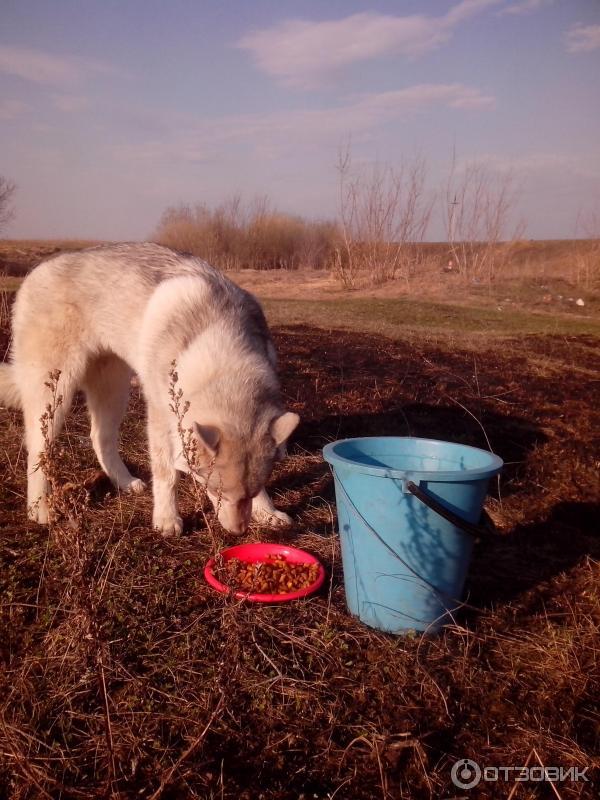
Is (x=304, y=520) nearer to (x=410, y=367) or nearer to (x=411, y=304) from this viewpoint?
(x=410, y=367)

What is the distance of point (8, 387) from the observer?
434 cm

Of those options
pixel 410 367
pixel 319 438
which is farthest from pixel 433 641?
pixel 410 367

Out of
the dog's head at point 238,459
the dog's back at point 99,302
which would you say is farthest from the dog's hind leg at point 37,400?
the dog's head at point 238,459

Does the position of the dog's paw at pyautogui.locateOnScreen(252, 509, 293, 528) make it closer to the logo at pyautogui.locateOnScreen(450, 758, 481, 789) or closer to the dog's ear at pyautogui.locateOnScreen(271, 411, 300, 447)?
the dog's ear at pyautogui.locateOnScreen(271, 411, 300, 447)

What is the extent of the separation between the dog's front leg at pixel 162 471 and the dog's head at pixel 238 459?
60 cm

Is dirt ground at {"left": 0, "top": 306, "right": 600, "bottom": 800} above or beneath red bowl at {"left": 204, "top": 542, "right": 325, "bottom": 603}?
beneath

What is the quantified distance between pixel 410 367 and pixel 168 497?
203 inches

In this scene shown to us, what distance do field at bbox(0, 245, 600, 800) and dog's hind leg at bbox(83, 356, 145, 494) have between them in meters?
0.14

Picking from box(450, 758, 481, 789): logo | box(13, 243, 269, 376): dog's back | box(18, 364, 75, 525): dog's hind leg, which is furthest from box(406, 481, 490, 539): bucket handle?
box(18, 364, 75, 525): dog's hind leg

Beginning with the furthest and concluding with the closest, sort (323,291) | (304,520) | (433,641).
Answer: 1. (323,291)
2. (304,520)
3. (433,641)

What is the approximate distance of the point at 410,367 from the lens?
27.1 ft

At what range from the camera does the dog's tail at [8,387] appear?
14.2 feet

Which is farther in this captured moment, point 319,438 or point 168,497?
point 319,438

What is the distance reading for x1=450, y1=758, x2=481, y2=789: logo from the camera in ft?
6.77
